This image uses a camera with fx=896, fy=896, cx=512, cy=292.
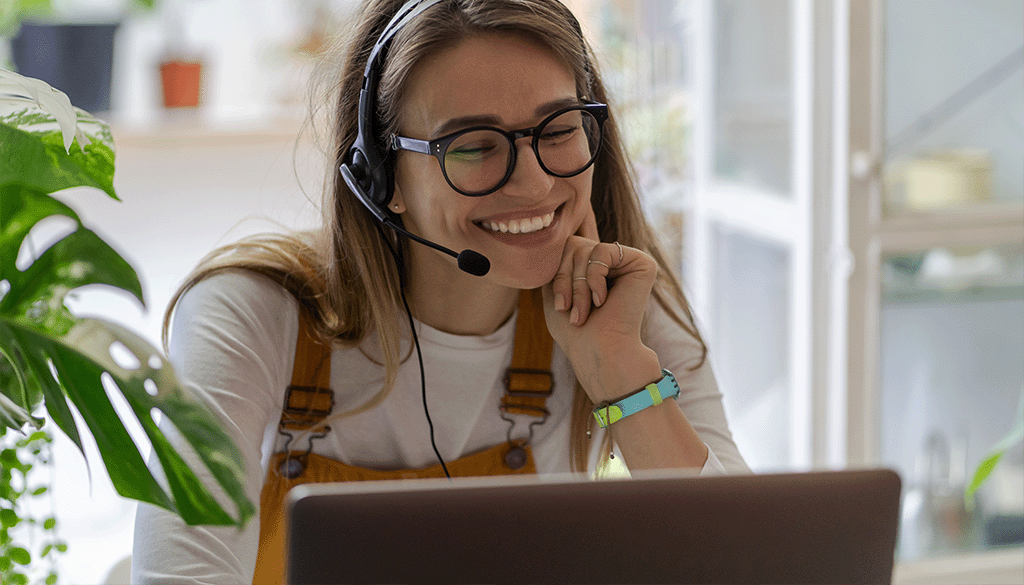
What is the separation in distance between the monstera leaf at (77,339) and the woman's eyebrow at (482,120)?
1.38 ft

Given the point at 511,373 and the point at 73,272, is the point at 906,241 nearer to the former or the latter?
the point at 511,373

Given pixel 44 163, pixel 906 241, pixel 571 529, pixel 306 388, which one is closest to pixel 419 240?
pixel 306 388

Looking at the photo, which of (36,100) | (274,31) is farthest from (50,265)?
(274,31)

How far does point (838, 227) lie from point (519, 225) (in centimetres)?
107

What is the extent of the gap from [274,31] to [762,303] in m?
1.80

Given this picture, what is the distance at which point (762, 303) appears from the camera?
2.36m

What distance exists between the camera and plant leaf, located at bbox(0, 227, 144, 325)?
20.5 inches

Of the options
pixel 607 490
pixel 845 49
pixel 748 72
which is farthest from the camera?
pixel 748 72

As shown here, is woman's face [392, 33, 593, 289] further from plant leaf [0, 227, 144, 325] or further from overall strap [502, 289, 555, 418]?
plant leaf [0, 227, 144, 325]

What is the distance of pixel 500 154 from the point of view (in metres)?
1.00

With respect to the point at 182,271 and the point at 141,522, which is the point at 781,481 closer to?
the point at 141,522

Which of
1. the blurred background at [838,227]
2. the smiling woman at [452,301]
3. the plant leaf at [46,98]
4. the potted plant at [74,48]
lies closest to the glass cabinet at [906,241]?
the blurred background at [838,227]

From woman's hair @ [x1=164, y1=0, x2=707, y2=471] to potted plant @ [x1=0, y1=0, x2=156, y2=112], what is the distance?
144 cm

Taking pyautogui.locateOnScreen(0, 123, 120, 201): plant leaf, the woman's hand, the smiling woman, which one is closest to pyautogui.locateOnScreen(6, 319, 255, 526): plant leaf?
pyautogui.locateOnScreen(0, 123, 120, 201): plant leaf
